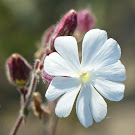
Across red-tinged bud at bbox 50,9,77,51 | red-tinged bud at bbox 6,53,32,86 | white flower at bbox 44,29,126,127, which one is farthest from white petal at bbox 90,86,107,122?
red-tinged bud at bbox 6,53,32,86

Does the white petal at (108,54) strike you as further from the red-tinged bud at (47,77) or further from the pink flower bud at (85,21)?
the pink flower bud at (85,21)

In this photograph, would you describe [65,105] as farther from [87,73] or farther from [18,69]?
[18,69]

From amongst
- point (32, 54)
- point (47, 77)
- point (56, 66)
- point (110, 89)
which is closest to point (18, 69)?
point (47, 77)

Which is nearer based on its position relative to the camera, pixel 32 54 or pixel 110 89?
pixel 110 89

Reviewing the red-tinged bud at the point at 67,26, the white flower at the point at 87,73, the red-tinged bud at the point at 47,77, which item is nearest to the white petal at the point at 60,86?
the white flower at the point at 87,73

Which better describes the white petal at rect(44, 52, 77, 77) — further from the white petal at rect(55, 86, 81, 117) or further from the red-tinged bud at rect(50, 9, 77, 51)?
the red-tinged bud at rect(50, 9, 77, 51)
